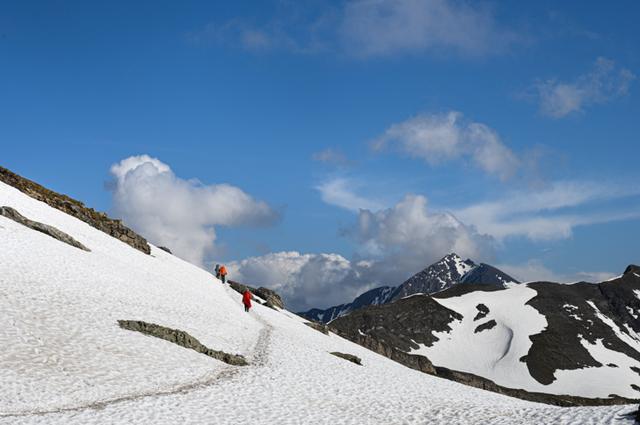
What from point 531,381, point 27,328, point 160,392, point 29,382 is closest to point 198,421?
point 160,392

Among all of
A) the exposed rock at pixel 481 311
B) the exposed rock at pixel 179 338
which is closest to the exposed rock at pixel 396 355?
the exposed rock at pixel 179 338

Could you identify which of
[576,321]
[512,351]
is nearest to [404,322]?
[512,351]

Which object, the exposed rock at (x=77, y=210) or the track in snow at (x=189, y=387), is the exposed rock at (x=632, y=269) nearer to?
the exposed rock at (x=77, y=210)

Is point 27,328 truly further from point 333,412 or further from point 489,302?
point 489,302

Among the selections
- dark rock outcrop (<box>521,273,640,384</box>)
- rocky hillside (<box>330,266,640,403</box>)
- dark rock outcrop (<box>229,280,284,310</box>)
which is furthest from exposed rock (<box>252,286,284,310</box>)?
dark rock outcrop (<box>521,273,640,384</box>)

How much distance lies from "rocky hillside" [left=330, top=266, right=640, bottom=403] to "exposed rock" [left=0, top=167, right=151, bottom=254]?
5991 cm

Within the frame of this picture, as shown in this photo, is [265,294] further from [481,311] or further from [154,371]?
[481,311]

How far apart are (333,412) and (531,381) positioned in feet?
360

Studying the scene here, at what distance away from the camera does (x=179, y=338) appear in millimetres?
30312

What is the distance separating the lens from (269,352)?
34406 millimetres

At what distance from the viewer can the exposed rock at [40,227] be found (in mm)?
46656

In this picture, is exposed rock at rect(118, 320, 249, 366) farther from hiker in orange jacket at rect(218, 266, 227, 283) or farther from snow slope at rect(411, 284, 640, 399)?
snow slope at rect(411, 284, 640, 399)

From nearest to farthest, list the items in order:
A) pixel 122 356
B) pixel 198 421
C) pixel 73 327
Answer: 1. pixel 198 421
2. pixel 122 356
3. pixel 73 327

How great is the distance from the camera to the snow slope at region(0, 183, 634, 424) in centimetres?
1967
